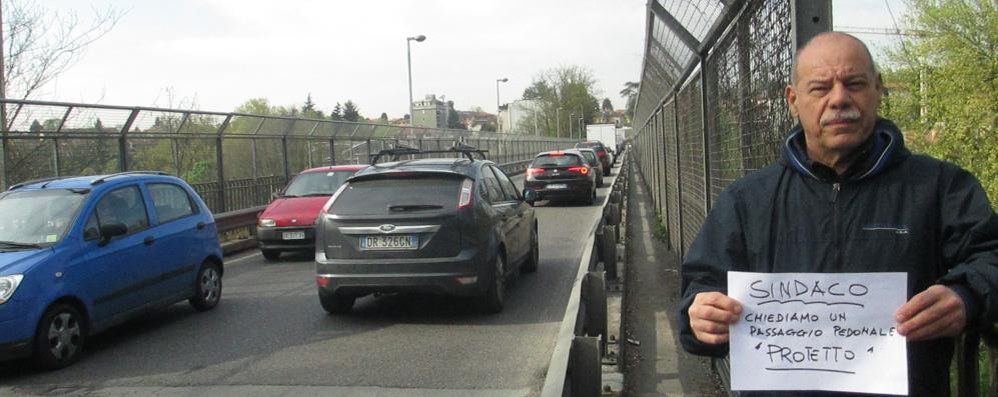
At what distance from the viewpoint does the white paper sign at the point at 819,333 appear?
1.98m

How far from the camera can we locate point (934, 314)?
1897 mm

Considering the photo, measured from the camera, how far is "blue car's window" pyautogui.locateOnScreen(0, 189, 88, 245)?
675cm

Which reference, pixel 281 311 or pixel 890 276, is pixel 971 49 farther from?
pixel 890 276

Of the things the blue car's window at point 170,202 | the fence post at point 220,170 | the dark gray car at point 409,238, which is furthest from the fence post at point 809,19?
the fence post at point 220,170

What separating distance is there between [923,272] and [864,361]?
0.92 ft

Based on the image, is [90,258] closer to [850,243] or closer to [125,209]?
[125,209]

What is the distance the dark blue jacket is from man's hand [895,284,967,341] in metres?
0.04

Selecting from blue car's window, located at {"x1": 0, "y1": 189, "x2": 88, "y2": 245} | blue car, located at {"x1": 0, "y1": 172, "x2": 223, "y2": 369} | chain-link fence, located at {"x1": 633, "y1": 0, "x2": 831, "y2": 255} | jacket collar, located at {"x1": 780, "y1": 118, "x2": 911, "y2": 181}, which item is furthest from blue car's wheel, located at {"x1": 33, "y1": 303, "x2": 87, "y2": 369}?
jacket collar, located at {"x1": 780, "y1": 118, "x2": 911, "y2": 181}

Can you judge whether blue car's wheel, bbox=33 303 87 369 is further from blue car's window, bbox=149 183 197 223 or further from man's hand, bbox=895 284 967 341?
man's hand, bbox=895 284 967 341

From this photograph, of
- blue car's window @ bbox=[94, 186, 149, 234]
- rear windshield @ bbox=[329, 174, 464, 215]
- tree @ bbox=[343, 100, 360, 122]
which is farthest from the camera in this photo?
tree @ bbox=[343, 100, 360, 122]

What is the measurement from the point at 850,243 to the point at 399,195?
6087 millimetres

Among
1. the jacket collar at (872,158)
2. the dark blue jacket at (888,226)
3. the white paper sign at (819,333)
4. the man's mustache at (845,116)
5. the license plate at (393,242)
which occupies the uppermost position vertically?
the man's mustache at (845,116)

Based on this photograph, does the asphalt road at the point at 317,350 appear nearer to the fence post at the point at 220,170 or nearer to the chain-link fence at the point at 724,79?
the chain-link fence at the point at 724,79

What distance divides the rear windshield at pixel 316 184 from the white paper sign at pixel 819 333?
472 inches
